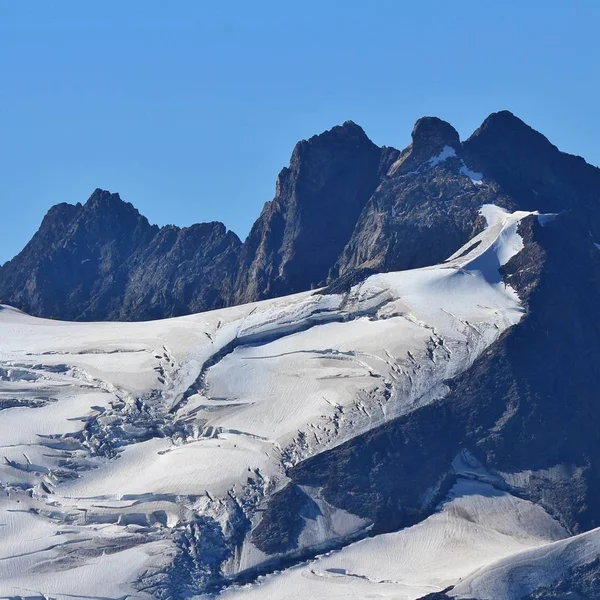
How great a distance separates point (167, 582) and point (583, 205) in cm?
6248

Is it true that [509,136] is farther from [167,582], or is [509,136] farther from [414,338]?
[167,582]

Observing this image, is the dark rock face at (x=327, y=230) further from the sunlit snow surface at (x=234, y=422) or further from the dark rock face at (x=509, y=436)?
the dark rock face at (x=509, y=436)

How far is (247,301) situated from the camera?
14325cm

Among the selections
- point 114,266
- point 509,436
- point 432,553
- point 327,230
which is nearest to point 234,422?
point 509,436

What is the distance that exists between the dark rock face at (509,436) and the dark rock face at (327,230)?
17.1 metres

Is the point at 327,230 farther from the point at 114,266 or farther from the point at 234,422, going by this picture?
the point at 234,422

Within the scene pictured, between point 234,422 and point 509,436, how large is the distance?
57.3ft

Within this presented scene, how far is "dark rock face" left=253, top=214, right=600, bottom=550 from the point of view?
109312mm

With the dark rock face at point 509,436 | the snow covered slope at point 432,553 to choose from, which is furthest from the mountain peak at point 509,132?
the snow covered slope at point 432,553

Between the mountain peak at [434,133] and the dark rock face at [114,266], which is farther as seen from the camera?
the dark rock face at [114,266]

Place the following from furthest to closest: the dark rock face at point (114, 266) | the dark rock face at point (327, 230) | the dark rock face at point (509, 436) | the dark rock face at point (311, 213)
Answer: the dark rock face at point (114, 266)
the dark rock face at point (311, 213)
the dark rock face at point (327, 230)
the dark rock face at point (509, 436)

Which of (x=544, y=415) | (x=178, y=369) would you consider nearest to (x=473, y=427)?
(x=544, y=415)

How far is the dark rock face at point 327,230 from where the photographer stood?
141 m

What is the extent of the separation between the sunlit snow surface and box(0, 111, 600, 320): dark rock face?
6.33 m
